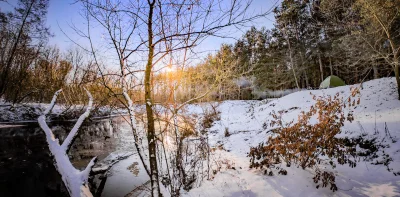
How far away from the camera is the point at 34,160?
324 inches

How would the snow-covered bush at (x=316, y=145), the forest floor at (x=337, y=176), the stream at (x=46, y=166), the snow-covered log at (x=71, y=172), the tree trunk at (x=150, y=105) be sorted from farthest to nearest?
1. the stream at (x=46, y=166)
2. the snow-covered bush at (x=316, y=145)
3. the forest floor at (x=337, y=176)
4. the snow-covered log at (x=71, y=172)
5. the tree trunk at (x=150, y=105)

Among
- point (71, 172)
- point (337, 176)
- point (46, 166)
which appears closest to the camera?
point (71, 172)

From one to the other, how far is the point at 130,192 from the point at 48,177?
3457mm

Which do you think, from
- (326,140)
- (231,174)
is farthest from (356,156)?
(231,174)

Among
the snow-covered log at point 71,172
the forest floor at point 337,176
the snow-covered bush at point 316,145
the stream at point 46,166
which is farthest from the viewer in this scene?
the stream at point 46,166

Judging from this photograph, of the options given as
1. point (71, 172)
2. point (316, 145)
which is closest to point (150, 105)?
point (71, 172)

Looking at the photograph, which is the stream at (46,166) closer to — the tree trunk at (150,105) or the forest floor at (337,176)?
the forest floor at (337,176)

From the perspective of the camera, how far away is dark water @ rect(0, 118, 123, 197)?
5833 millimetres

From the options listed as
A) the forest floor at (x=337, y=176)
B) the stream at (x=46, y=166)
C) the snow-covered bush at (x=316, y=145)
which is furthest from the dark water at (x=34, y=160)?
the snow-covered bush at (x=316, y=145)

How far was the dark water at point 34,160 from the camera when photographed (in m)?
5.83

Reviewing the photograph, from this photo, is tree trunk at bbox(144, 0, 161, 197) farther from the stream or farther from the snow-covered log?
the stream

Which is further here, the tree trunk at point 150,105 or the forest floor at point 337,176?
the forest floor at point 337,176

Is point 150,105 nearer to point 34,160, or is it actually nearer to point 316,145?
point 316,145

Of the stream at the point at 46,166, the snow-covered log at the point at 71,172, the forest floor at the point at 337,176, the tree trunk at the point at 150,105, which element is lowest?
the stream at the point at 46,166
